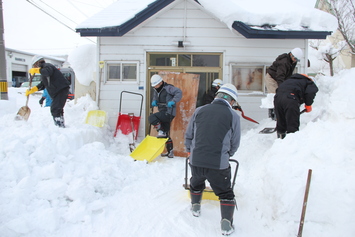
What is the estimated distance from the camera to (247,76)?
7.89 m

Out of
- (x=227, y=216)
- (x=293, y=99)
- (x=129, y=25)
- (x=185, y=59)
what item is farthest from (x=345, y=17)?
(x=227, y=216)

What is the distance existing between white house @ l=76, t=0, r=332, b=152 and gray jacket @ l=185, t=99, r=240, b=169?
4.70 metres

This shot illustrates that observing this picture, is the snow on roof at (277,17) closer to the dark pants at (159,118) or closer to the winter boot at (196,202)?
the dark pants at (159,118)

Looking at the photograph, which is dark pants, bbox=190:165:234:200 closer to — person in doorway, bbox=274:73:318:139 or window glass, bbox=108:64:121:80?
person in doorway, bbox=274:73:318:139

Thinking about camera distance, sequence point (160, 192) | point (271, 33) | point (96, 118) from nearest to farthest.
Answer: point (160, 192) < point (271, 33) < point (96, 118)

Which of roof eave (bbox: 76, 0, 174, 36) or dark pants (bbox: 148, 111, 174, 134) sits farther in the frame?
roof eave (bbox: 76, 0, 174, 36)

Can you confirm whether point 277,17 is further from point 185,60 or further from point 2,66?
point 2,66

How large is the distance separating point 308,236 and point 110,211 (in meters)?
2.34

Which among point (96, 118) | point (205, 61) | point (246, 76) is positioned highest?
point (205, 61)

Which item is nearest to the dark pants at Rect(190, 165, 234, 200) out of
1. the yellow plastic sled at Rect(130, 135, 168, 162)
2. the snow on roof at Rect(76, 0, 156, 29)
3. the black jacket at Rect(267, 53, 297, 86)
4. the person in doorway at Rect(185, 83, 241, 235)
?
the person in doorway at Rect(185, 83, 241, 235)

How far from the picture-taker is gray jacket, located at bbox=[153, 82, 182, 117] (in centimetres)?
638

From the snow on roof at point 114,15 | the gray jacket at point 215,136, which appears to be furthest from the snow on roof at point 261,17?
the gray jacket at point 215,136

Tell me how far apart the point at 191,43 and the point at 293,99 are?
380 cm

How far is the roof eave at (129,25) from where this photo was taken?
7121mm
